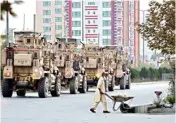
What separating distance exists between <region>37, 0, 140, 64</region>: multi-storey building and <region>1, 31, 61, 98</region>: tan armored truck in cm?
7390

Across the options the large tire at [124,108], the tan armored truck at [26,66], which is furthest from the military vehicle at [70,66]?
the large tire at [124,108]

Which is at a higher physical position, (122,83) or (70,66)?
(70,66)

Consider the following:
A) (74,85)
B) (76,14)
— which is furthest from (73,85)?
(76,14)

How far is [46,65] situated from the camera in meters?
32.3

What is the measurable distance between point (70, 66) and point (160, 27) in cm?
1494

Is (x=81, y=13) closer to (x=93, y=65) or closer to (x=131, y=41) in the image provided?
(x=131, y=41)

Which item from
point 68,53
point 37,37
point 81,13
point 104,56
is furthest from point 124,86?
point 81,13

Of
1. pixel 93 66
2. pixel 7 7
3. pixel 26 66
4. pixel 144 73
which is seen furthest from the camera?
pixel 144 73

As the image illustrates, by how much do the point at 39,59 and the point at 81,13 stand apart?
254 ft

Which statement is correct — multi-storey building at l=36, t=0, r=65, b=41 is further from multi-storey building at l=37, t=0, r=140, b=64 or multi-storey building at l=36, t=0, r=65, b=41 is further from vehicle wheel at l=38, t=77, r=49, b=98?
vehicle wheel at l=38, t=77, r=49, b=98

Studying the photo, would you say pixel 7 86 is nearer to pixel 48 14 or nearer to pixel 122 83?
pixel 122 83

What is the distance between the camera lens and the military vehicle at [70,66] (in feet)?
119

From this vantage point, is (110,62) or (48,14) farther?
(48,14)

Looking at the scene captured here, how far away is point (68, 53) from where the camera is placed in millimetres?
36906
